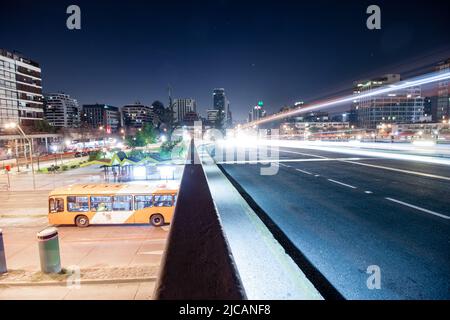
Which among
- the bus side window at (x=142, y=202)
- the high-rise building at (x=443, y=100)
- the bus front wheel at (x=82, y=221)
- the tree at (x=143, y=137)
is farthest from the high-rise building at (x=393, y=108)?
the bus front wheel at (x=82, y=221)

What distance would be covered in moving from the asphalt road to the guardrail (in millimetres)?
2237

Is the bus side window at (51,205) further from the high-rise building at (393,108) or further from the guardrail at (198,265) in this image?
the high-rise building at (393,108)

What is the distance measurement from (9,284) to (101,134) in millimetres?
97271

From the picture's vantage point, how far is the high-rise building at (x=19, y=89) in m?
69.7

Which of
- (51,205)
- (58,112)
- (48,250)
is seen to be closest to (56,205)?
(51,205)

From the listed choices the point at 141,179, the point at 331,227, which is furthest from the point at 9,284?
the point at 141,179

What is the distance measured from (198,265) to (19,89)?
96.9 m

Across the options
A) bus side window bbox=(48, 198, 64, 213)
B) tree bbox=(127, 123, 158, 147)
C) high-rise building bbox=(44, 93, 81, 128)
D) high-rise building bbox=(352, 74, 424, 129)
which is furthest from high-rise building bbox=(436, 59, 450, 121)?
high-rise building bbox=(44, 93, 81, 128)

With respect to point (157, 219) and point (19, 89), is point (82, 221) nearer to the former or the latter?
point (157, 219)

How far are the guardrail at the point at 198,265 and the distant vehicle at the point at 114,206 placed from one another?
474 inches

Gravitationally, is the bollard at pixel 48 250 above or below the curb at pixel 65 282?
above

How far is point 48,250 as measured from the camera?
8.91 m

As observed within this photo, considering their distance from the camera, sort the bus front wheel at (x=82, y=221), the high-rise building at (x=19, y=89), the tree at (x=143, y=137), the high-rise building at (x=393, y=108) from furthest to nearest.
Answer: the high-rise building at (x=393, y=108) → the high-rise building at (x=19, y=89) → the tree at (x=143, y=137) → the bus front wheel at (x=82, y=221)
